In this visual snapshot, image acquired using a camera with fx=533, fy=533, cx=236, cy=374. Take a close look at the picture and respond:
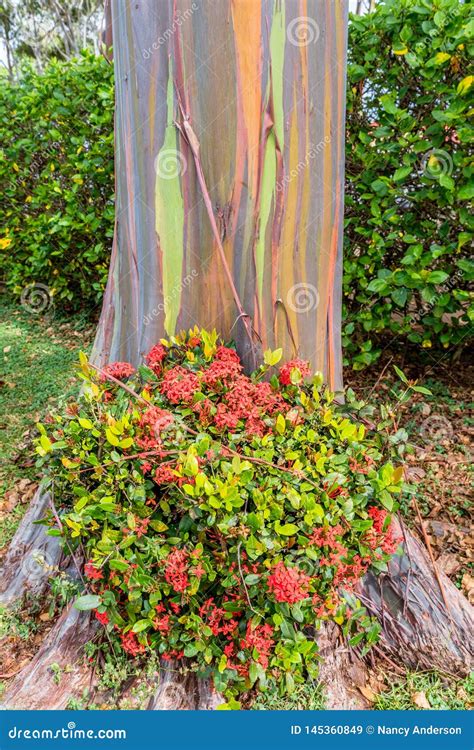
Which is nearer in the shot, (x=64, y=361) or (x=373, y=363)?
(x=373, y=363)

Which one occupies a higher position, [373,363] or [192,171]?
[192,171]

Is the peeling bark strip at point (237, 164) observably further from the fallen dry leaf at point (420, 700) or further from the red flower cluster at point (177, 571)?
the fallen dry leaf at point (420, 700)

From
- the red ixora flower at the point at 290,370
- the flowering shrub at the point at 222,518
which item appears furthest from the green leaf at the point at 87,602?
the red ixora flower at the point at 290,370

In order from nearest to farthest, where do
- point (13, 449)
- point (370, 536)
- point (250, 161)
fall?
1. point (370, 536)
2. point (250, 161)
3. point (13, 449)

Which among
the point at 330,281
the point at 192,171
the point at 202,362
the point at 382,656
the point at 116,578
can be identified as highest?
the point at 192,171

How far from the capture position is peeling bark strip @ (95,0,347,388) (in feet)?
6.85

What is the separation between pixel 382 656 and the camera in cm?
220

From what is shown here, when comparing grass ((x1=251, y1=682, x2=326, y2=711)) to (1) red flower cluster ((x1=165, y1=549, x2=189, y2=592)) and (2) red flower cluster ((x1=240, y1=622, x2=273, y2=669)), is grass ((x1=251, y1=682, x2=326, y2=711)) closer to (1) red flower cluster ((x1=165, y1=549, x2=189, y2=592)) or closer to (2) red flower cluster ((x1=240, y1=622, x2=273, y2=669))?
(2) red flower cluster ((x1=240, y1=622, x2=273, y2=669))

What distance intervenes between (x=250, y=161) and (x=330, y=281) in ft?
2.06

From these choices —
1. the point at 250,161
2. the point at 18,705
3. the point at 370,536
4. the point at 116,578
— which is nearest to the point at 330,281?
the point at 250,161

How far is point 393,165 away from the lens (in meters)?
3.45

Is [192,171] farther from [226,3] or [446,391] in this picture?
[446,391]

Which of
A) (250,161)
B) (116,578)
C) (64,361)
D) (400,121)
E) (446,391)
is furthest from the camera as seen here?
(64,361)

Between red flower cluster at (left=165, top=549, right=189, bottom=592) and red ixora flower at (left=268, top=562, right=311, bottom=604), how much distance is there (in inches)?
11.1
